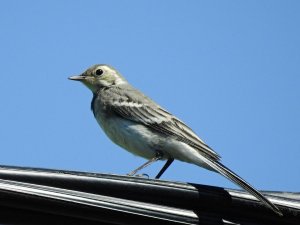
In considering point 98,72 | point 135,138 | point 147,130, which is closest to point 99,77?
point 98,72

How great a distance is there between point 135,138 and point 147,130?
241mm

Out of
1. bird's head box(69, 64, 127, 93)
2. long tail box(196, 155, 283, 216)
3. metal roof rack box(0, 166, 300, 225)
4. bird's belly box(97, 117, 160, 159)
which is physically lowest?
metal roof rack box(0, 166, 300, 225)

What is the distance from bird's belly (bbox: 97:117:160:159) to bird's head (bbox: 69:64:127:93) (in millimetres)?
1765

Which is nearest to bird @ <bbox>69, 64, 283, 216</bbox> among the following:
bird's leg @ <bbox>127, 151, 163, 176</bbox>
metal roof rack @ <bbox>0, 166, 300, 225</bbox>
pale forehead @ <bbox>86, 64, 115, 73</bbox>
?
bird's leg @ <bbox>127, 151, 163, 176</bbox>

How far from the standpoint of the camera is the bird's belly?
8445mm

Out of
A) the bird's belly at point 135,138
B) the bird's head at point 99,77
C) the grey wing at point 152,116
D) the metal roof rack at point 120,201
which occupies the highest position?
the bird's head at point 99,77

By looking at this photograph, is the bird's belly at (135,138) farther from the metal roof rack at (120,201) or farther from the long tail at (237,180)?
the metal roof rack at (120,201)

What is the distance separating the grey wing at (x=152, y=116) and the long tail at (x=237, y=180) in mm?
506

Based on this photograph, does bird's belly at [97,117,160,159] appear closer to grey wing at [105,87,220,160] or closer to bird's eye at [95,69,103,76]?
grey wing at [105,87,220,160]

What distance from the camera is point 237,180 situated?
6.16 meters

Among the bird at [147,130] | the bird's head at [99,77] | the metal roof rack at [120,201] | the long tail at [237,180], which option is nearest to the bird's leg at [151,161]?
the bird at [147,130]

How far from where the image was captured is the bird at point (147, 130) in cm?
783

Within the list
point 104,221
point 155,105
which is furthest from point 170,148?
point 104,221

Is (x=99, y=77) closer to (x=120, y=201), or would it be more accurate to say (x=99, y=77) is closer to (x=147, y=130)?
(x=147, y=130)
